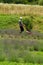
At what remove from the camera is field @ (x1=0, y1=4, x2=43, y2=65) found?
2011 cm

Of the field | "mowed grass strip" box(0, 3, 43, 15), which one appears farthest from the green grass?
"mowed grass strip" box(0, 3, 43, 15)

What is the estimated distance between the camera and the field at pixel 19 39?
20.1 metres

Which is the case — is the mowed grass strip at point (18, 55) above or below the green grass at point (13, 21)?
above

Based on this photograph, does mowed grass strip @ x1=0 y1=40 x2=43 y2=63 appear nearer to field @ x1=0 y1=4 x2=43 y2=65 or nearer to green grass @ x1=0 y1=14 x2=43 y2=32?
field @ x1=0 y1=4 x2=43 y2=65

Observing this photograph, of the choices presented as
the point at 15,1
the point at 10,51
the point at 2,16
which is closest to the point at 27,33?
the point at 10,51

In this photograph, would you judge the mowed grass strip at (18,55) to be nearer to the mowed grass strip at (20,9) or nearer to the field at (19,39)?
the field at (19,39)

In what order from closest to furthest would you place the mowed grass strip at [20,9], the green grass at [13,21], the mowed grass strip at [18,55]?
the mowed grass strip at [18,55], the green grass at [13,21], the mowed grass strip at [20,9]

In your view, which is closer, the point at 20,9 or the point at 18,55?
the point at 18,55

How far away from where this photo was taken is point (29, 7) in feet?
184

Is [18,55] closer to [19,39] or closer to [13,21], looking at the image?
[19,39]

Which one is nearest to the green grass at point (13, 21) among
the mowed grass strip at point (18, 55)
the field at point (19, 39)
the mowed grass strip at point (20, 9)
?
the field at point (19, 39)

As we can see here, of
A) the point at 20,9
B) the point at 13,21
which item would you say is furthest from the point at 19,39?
the point at 20,9

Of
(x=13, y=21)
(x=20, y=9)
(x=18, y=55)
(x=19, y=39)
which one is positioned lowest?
(x=20, y=9)

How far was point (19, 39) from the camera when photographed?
30.2 m
